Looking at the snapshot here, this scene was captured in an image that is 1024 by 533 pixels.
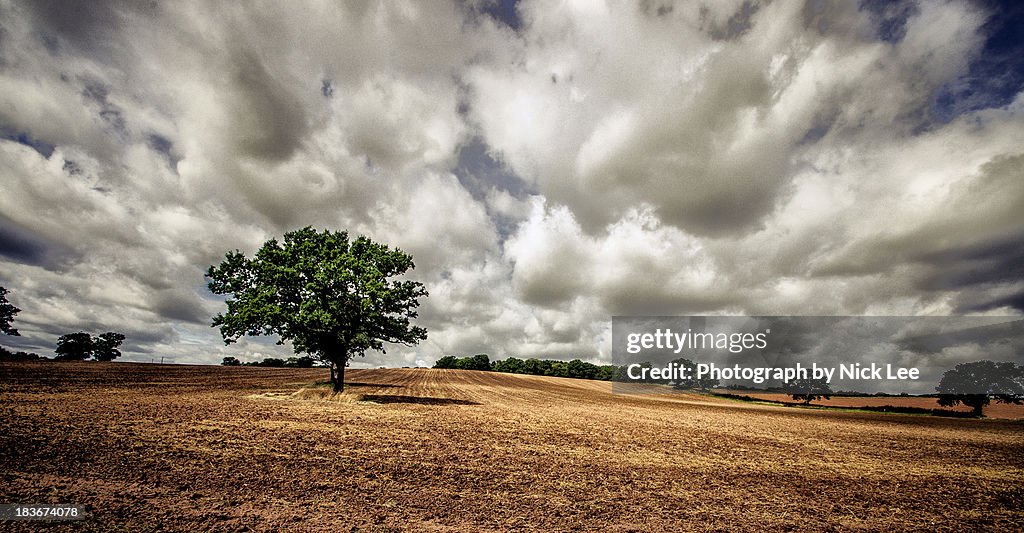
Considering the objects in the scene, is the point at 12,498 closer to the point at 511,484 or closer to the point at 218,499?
the point at 218,499

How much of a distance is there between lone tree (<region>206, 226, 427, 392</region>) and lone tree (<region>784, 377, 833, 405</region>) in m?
112

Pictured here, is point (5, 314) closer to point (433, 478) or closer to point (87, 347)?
point (87, 347)

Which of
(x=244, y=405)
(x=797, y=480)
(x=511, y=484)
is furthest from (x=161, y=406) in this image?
(x=797, y=480)

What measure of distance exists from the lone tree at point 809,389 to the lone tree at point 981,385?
2373 centimetres

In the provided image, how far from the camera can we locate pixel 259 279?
2625cm

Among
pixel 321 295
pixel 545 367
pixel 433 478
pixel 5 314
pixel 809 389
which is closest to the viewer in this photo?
pixel 433 478

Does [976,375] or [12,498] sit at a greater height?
[12,498]

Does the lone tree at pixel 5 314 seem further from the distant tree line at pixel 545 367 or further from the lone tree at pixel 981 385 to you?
the lone tree at pixel 981 385

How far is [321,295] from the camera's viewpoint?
84.6 feet

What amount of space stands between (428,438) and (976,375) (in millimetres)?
113412

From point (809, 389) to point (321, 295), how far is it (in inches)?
4694

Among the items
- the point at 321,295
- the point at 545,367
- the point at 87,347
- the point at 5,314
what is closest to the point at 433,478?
the point at 321,295

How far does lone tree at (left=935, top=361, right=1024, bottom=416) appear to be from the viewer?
70.5 metres

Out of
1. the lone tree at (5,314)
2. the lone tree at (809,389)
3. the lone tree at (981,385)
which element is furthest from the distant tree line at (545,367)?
the lone tree at (5,314)
